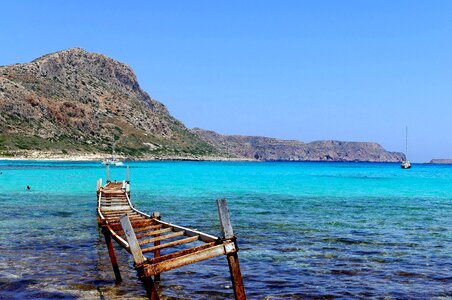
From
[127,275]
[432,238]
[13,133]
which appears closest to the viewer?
[127,275]

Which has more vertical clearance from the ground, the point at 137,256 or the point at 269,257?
the point at 137,256

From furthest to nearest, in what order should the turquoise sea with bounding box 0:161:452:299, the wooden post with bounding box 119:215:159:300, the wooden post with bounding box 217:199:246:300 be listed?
the turquoise sea with bounding box 0:161:452:299 < the wooden post with bounding box 217:199:246:300 < the wooden post with bounding box 119:215:159:300

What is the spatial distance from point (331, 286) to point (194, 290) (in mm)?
3937

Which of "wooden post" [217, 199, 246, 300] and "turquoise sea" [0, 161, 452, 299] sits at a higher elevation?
"wooden post" [217, 199, 246, 300]

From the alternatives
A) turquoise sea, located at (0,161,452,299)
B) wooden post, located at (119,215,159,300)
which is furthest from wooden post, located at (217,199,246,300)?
turquoise sea, located at (0,161,452,299)

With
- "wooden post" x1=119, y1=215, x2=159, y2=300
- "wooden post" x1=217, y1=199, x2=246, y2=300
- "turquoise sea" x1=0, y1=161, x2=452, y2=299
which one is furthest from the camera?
"turquoise sea" x1=0, y1=161, x2=452, y2=299

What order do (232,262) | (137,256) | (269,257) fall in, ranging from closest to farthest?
1. (137,256)
2. (232,262)
3. (269,257)

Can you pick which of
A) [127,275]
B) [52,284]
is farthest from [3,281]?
[127,275]

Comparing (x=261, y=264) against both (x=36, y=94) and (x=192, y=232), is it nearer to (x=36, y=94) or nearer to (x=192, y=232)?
(x=192, y=232)

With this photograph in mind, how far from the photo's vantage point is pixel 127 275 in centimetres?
1529

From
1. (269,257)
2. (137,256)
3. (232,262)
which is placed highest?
(137,256)

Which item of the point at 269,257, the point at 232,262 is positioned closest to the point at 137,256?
the point at 232,262

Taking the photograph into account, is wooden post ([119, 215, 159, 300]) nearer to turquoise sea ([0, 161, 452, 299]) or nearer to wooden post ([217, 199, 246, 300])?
wooden post ([217, 199, 246, 300])

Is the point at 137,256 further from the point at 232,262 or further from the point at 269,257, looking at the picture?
the point at 269,257
